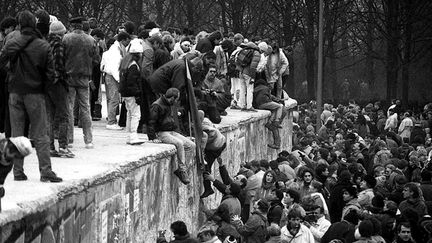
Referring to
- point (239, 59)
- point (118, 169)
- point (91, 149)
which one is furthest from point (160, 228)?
point (239, 59)

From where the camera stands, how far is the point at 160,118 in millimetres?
15625

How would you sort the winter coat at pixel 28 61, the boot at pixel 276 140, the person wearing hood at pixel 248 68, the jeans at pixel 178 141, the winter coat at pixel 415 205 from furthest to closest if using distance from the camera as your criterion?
the boot at pixel 276 140 → the person wearing hood at pixel 248 68 → the jeans at pixel 178 141 → the winter coat at pixel 415 205 → the winter coat at pixel 28 61

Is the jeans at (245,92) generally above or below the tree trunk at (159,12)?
below

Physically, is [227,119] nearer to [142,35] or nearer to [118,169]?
[142,35]

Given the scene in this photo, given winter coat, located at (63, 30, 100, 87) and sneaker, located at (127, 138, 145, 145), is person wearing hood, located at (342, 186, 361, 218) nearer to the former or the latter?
sneaker, located at (127, 138, 145, 145)

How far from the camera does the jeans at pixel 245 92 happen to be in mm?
23297

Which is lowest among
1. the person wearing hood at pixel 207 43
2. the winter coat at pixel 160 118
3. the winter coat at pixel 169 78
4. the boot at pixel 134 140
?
the boot at pixel 134 140

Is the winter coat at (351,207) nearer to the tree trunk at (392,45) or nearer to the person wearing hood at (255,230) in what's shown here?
the person wearing hood at (255,230)

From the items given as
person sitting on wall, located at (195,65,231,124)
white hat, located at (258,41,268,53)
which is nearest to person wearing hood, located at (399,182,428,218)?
person sitting on wall, located at (195,65,231,124)

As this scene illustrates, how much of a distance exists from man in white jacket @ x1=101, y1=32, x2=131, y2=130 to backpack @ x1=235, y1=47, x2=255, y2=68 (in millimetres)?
4685

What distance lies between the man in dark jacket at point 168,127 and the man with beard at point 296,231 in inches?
97.9

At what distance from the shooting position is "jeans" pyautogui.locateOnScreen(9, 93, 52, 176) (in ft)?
38.3

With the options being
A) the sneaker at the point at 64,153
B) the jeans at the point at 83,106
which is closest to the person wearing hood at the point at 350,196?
the jeans at the point at 83,106

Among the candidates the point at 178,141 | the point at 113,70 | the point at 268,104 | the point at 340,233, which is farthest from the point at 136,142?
the point at 268,104
